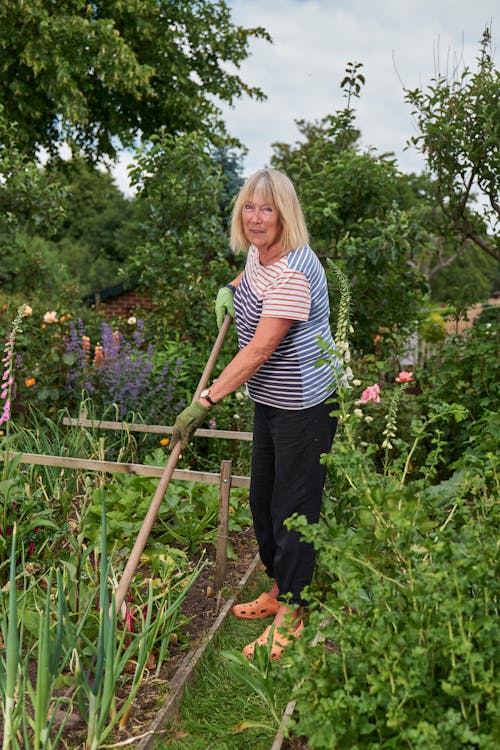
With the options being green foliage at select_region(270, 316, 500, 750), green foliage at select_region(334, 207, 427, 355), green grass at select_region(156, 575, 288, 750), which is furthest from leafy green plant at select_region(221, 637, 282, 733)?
green foliage at select_region(334, 207, 427, 355)

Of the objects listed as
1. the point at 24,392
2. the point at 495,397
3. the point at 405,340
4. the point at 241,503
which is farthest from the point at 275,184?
the point at 405,340

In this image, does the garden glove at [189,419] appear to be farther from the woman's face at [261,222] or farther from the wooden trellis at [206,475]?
the woman's face at [261,222]

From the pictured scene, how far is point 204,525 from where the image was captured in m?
3.64

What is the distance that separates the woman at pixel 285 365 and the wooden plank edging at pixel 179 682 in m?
0.18

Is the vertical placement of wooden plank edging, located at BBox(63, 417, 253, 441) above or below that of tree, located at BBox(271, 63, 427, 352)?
below

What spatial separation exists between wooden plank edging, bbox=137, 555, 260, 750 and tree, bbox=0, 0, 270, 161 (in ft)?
35.1

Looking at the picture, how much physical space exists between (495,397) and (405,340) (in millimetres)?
1368

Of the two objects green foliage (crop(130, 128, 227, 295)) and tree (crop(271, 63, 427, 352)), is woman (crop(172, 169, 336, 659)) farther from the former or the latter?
green foliage (crop(130, 128, 227, 295))

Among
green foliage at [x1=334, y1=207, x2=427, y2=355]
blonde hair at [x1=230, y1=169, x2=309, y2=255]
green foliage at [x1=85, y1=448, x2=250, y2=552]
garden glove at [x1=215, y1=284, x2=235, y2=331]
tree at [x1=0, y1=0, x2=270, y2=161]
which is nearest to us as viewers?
blonde hair at [x1=230, y1=169, x2=309, y2=255]

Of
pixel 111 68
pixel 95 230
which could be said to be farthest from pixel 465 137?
pixel 95 230

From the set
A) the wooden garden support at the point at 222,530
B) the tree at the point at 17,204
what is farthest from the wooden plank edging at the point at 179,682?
the tree at the point at 17,204

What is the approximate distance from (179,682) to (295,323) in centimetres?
133

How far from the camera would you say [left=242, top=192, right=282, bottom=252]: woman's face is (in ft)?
8.80

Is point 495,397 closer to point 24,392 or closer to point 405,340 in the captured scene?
point 405,340
